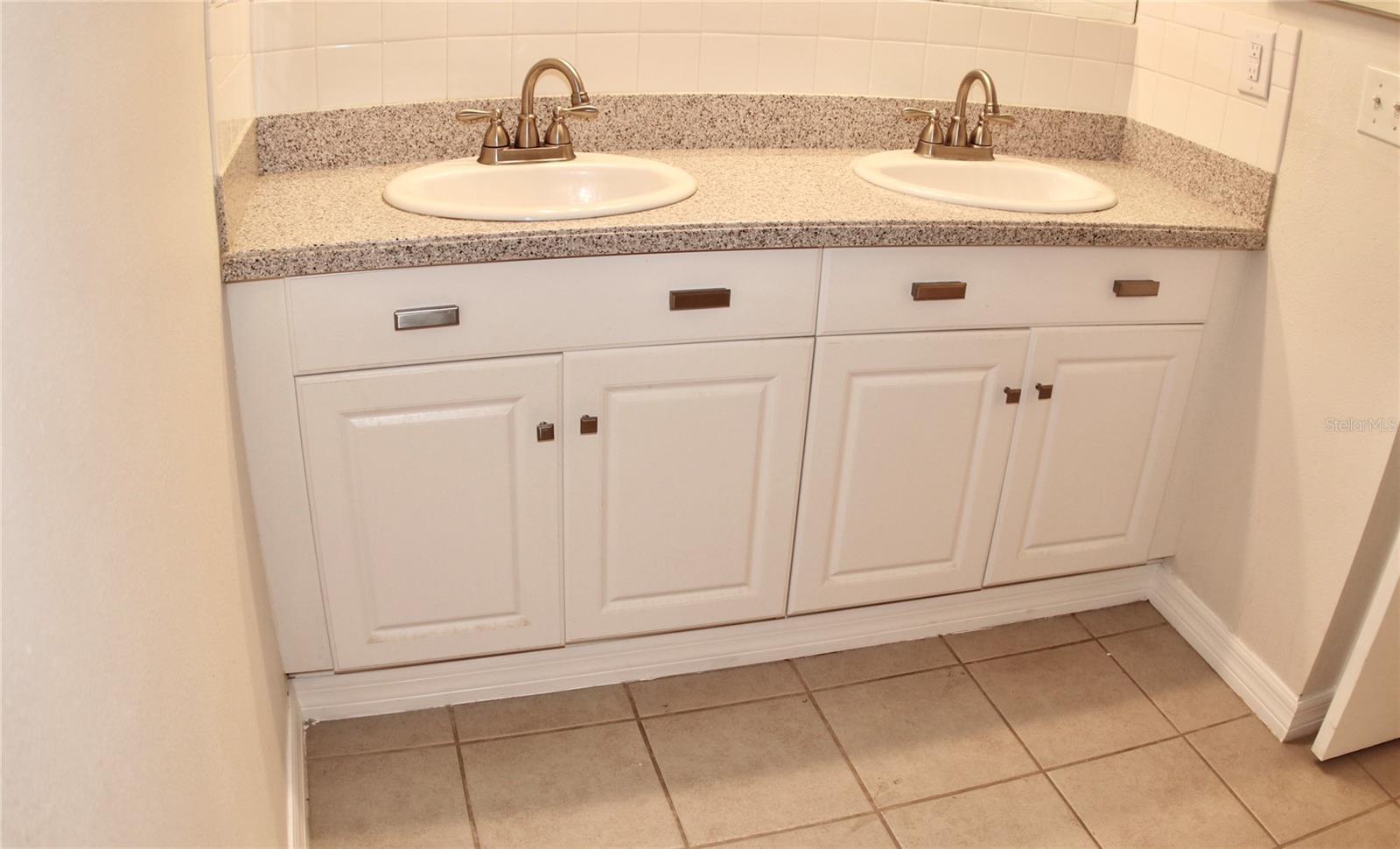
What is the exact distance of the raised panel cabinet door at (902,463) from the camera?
1969 millimetres

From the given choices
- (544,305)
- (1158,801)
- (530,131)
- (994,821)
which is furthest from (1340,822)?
(530,131)

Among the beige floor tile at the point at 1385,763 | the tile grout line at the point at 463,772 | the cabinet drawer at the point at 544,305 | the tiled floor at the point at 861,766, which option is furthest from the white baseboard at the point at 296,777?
the beige floor tile at the point at 1385,763

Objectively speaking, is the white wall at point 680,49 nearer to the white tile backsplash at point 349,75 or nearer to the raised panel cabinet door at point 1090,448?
the white tile backsplash at point 349,75

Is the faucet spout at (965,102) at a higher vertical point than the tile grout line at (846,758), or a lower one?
higher

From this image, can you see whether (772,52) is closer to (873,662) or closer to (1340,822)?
(873,662)

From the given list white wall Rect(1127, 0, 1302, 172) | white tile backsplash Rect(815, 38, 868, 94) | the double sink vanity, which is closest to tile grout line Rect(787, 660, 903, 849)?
the double sink vanity

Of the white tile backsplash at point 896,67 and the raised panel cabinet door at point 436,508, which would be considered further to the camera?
the white tile backsplash at point 896,67

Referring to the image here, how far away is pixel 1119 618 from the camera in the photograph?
2.39 metres

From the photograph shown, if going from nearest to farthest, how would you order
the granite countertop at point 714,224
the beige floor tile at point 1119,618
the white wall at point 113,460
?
the white wall at point 113,460 < the granite countertop at point 714,224 < the beige floor tile at point 1119,618

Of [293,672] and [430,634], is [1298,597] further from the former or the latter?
[293,672]

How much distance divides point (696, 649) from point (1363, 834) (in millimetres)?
1138

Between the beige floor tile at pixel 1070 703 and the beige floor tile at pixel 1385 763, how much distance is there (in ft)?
1.09

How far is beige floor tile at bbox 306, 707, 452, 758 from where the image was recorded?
1938 millimetres

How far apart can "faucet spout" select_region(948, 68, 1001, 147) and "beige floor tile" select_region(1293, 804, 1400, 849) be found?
1.34m
